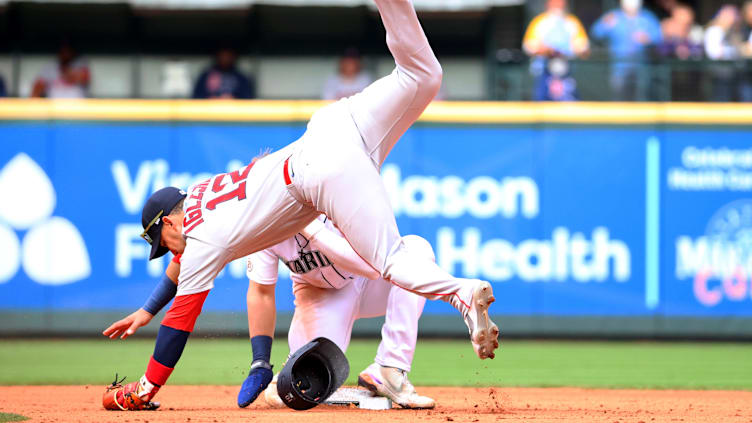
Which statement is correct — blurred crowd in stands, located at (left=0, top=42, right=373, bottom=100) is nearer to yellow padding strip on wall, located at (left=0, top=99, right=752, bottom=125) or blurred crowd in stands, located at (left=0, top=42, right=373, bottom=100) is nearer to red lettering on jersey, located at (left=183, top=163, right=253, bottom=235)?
yellow padding strip on wall, located at (left=0, top=99, right=752, bottom=125)

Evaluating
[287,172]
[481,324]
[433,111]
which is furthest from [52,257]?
[481,324]

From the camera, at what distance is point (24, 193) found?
1100cm

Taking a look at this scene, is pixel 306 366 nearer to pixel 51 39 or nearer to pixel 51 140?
pixel 51 140

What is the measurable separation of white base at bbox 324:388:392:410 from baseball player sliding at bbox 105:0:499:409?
977 millimetres

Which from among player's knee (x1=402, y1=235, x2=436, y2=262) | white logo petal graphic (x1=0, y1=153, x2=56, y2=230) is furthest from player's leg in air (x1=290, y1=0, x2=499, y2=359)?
white logo petal graphic (x1=0, y1=153, x2=56, y2=230)

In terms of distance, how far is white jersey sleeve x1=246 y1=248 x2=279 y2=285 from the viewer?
5328 mm

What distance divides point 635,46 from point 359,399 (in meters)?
7.55

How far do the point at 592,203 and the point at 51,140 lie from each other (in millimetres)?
5853

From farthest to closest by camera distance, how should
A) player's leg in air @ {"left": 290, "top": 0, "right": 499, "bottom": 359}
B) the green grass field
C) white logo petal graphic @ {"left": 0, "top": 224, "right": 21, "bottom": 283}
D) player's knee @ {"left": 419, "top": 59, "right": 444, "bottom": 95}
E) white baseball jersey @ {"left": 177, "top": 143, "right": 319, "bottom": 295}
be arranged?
white logo petal graphic @ {"left": 0, "top": 224, "right": 21, "bottom": 283}, the green grass field, white baseball jersey @ {"left": 177, "top": 143, "right": 319, "bottom": 295}, player's knee @ {"left": 419, "top": 59, "right": 444, "bottom": 95}, player's leg in air @ {"left": 290, "top": 0, "right": 499, "bottom": 359}

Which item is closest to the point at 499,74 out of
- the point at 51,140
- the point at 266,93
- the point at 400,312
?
the point at 266,93

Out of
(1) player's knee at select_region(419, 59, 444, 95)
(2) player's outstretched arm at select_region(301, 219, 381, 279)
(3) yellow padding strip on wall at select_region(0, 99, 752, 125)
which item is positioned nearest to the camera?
(1) player's knee at select_region(419, 59, 444, 95)

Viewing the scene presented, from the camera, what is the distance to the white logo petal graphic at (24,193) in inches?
432

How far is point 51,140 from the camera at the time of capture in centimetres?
1115

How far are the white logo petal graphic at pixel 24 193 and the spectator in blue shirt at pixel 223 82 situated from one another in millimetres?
1876
